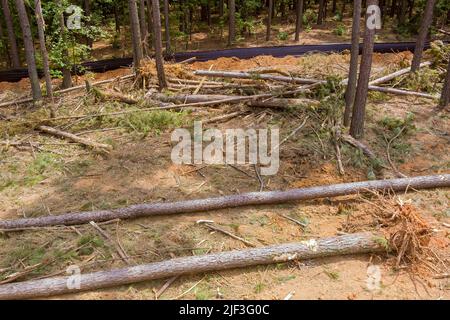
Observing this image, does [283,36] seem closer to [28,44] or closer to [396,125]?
[396,125]

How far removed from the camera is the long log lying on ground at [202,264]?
226 inches

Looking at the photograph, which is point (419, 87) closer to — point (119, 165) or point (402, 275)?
point (402, 275)

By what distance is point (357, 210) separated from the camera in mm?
8047

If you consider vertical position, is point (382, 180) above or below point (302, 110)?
below

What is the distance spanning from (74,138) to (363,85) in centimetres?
820

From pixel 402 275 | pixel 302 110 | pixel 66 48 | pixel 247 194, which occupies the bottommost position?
pixel 402 275

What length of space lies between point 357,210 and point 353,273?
209 cm

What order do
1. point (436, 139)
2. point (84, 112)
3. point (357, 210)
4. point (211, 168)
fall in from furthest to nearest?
point (84, 112), point (436, 139), point (211, 168), point (357, 210)

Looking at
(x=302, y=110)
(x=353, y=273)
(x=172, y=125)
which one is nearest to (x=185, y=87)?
(x=172, y=125)

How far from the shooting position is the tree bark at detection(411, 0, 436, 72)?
508 inches

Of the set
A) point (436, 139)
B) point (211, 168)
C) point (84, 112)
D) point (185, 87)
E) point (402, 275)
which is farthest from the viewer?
point (185, 87)

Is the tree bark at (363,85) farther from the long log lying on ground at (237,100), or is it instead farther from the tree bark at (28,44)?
the tree bark at (28,44)

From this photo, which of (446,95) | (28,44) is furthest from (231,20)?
(446,95)

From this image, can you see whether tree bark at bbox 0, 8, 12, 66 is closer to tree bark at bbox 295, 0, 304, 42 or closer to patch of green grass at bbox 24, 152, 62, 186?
patch of green grass at bbox 24, 152, 62, 186
